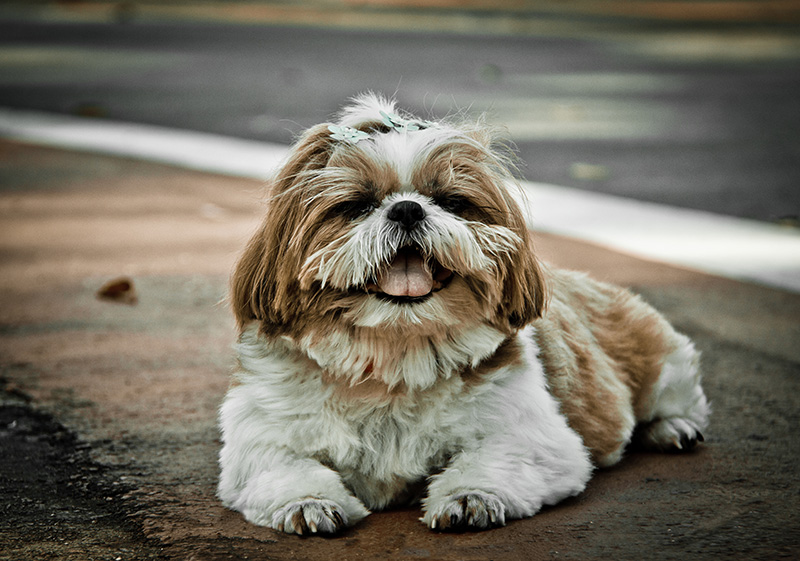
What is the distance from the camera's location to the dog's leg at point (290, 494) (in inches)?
151

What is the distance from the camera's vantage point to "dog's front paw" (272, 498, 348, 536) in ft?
12.5

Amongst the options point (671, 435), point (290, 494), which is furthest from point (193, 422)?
point (671, 435)

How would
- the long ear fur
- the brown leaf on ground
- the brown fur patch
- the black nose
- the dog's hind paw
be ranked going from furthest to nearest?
the brown leaf on ground → the dog's hind paw → the brown fur patch → the long ear fur → the black nose

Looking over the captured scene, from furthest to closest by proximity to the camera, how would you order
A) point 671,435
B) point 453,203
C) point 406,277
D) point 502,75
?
1. point 502,75
2. point 671,435
3. point 453,203
4. point 406,277

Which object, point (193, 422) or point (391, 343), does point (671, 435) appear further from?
point (193, 422)

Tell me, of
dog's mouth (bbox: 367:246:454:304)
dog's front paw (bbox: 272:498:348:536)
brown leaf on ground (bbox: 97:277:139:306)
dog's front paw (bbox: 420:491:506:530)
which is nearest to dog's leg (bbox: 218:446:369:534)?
dog's front paw (bbox: 272:498:348:536)

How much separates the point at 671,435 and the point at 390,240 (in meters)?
1.78

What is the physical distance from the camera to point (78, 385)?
18.4 ft

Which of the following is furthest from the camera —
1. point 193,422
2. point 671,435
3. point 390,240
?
point 193,422

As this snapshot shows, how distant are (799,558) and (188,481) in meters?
2.28

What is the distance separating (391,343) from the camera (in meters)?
3.89

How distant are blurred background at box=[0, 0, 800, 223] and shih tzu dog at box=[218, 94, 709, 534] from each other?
2.49 metres

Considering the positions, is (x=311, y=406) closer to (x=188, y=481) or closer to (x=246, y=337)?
(x=246, y=337)

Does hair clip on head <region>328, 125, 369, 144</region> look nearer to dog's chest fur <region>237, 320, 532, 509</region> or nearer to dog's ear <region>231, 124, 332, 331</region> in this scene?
dog's ear <region>231, 124, 332, 331</region>
